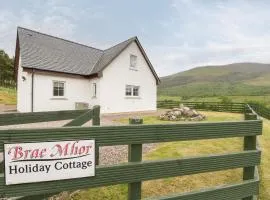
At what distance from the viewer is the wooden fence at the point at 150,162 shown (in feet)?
7.59

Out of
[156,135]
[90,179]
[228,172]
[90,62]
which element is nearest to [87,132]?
[90,179]

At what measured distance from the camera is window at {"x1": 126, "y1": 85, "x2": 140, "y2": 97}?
83.8ft

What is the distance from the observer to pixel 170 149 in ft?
28.9

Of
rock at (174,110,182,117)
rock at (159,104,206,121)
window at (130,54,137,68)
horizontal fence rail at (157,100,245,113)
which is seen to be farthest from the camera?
horizontal fence rail at (157,100,245,113)

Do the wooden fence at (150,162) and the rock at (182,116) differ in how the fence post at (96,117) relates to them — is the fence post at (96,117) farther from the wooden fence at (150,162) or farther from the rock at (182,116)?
the rock at (182,116)

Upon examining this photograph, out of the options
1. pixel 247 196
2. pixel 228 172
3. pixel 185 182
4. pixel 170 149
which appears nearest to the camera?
pixel 247 196

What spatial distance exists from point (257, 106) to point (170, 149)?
23.0 metres

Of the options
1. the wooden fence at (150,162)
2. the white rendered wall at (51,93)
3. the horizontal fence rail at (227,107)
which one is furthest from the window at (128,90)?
the wooden fence at (150,162)

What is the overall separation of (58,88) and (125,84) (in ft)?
19.6

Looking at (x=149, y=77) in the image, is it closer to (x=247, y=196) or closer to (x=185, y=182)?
(x=185, y=182)

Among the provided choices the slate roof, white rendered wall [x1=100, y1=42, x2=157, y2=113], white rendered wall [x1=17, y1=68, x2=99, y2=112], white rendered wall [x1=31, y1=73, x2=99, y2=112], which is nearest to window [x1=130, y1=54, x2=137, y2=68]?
white rendered wall [x1=100, y1=42, x2=157, y2=113]

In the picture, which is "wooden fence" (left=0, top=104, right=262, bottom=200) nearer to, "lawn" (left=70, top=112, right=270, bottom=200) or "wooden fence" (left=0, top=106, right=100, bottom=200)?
"wooden fence" (left=0, top=106, right=100, bottom=200)

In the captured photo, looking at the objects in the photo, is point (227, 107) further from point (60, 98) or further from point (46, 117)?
point (46, 117)

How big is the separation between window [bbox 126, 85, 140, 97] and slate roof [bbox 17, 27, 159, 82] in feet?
8.97
